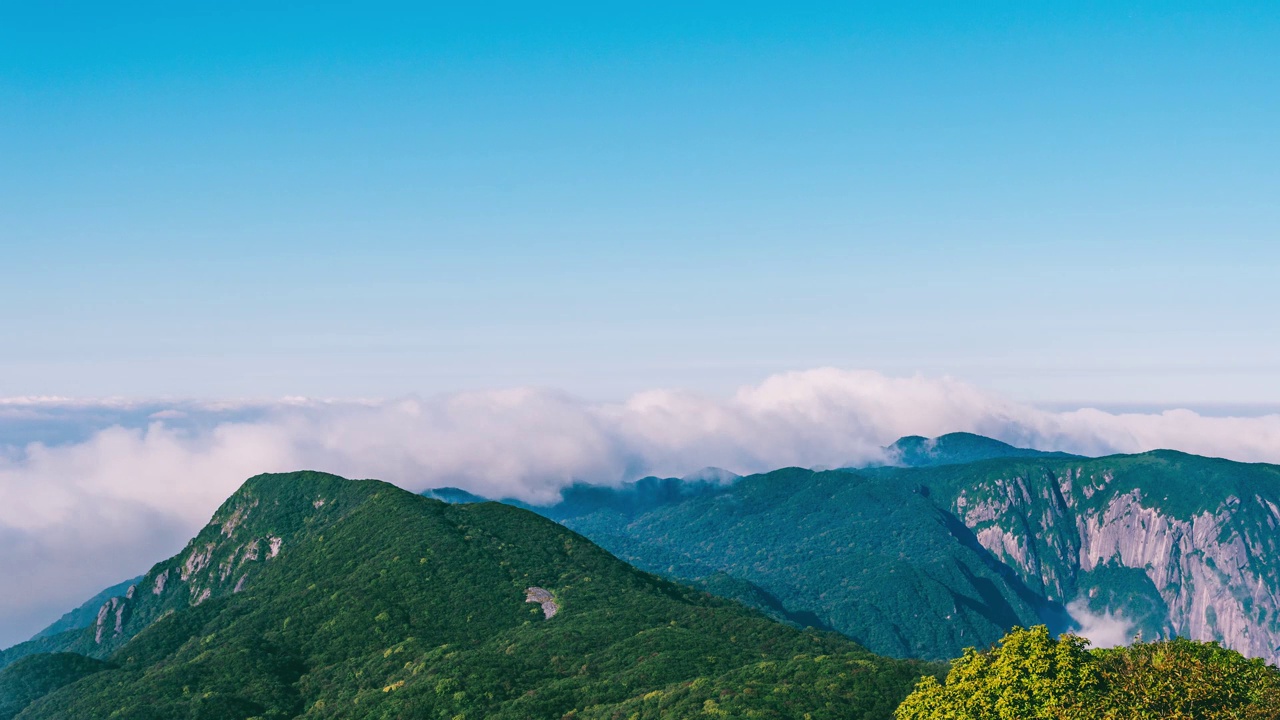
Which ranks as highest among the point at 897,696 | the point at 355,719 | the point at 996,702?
the point at 996,702

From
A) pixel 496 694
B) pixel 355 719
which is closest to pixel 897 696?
pixel 496 694

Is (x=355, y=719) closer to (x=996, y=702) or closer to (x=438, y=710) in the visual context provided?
(x=438, y=710)

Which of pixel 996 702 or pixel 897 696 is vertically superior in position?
pixel 996 702

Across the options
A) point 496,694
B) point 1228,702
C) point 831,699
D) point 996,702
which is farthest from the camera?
point 496,694

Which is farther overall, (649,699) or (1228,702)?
(649,699)

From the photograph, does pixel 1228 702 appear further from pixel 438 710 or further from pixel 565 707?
pixel 438 710

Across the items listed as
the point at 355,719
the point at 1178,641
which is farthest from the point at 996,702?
the point at 355,719

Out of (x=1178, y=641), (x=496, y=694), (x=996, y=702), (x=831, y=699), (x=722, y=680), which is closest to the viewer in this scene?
(x=996, y=702)

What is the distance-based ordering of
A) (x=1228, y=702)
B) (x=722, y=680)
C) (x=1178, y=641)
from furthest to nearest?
1. (x=722, y=680)
2. (x=1178, y=641)
3. (x=1228, y=702)

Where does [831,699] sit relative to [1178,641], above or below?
below
